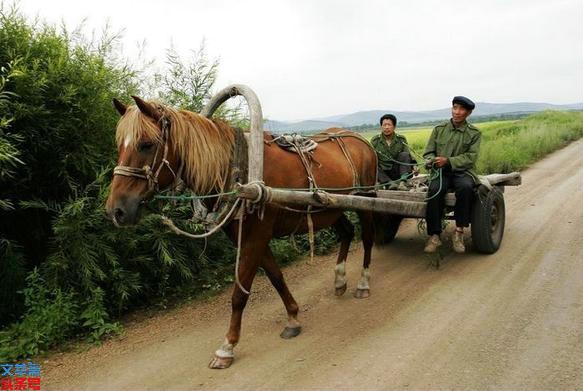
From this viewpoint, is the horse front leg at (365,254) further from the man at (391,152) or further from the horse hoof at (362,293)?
the man at (391,152)

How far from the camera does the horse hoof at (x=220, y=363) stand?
10.8ft

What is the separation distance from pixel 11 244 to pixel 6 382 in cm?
134

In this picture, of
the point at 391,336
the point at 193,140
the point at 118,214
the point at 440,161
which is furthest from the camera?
the point at 440,161

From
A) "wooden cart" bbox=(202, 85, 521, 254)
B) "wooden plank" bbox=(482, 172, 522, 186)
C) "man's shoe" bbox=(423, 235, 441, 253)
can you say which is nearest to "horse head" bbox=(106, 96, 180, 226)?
"wooden cart" bbox=(202, 85, 521, 254)

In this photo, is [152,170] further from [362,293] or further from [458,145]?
[458,145]

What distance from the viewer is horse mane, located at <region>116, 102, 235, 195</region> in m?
2.90

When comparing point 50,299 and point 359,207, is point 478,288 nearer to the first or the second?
point 359,207

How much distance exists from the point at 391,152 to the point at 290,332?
3.24 meters

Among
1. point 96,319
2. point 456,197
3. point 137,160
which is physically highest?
point 137,160

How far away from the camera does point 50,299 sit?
3926 mm

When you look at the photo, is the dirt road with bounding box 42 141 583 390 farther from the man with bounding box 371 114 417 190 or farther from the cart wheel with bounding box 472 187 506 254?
the man with bounding box 371 114 417 190

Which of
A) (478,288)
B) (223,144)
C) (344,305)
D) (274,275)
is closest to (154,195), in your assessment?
(223,144)

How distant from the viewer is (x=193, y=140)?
3146 mm

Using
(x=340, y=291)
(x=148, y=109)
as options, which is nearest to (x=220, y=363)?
(x=340, y=291)
